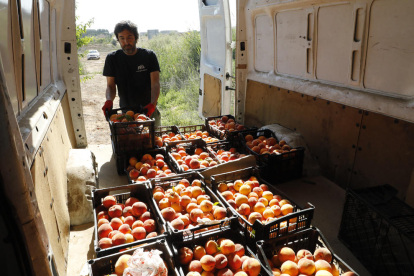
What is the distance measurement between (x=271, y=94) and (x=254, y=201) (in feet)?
7.73

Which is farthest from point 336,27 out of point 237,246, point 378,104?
point 237,246

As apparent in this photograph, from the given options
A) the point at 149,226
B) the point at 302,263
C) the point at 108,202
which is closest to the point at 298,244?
the point at 302,263

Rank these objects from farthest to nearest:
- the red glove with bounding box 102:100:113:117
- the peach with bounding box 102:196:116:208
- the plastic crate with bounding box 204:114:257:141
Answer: the plastic crate with bounding box 204:114:257:141
the red glove with bounding box 102:100:113:117
the peach with bounding box 102:196:116:208

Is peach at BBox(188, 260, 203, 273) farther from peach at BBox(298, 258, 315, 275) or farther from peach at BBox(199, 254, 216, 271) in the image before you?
peach at BBox(298, 258, 315, 275)

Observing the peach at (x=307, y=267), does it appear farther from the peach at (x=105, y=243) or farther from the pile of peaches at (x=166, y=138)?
the pile of peaches at (x=166, y=138)

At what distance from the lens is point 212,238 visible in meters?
2.11

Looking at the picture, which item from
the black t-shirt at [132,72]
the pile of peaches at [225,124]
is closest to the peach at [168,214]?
the pile of peaches at [225,124]

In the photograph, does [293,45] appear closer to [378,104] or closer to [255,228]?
[378,104]

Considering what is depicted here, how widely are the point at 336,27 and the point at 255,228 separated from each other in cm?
239

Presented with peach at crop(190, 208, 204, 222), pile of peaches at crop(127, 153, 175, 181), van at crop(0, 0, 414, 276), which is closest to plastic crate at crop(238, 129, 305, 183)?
van at crop(0, 0, 414, 276)

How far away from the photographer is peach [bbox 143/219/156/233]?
222cm

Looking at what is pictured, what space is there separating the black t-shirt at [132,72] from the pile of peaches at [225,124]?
3.75 ft

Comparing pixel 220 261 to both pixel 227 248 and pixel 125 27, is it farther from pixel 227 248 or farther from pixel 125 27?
pixel 125 27

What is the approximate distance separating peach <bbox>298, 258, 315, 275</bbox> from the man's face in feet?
11.1
